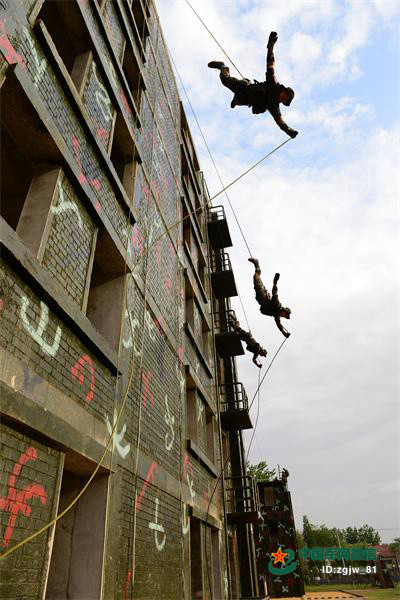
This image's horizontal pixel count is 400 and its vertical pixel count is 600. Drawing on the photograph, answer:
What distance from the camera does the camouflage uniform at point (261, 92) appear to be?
592 centimetres

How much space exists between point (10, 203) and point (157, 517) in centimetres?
505

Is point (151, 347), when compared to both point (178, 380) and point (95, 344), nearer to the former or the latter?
point (178, 380)

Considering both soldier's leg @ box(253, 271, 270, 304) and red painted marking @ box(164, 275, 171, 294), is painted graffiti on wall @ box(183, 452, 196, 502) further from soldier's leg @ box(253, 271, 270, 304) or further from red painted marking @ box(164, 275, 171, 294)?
soldier's leg @ box(253, 271, 270, 304)

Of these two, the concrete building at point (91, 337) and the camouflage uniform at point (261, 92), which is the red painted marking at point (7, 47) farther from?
the camouflage uniform at point (261, 92)

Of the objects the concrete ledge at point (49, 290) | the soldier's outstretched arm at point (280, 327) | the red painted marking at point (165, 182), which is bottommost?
the concrete ledge at point (49, 290)

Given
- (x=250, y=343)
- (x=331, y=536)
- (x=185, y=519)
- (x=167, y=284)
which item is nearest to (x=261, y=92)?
(x=167, y=284)

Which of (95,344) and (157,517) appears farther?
(157,517)

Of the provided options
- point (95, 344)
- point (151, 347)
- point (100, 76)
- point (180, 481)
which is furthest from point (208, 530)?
point (100, 76)

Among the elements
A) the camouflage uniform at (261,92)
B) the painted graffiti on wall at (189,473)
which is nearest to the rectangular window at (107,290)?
the camouflage uniform at (261,92)

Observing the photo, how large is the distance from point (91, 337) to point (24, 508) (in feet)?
6.18

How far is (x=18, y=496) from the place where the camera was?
129 inches

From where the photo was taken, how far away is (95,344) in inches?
190

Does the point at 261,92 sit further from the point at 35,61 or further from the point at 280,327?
the point at 280,327

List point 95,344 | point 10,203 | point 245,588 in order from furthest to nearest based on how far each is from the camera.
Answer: point 245,588 < point 10,203 < point 95,344
